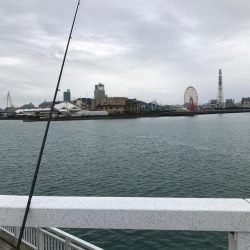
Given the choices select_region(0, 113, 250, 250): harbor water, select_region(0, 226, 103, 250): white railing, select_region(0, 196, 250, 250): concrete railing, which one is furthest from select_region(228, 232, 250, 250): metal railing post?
select_region(0, 113, 250, 250): harbor water

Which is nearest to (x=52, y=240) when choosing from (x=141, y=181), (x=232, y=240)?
(x=232, y=240)

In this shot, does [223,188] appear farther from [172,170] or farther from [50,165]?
[50,165]

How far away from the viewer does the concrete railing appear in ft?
8.87

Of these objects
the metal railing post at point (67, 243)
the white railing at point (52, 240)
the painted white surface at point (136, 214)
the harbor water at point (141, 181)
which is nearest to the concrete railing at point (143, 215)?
A: the painted white surface at point (136, 214)

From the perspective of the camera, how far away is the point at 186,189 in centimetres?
2208

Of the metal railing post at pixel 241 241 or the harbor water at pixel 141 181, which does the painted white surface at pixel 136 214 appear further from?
the harbor water at pixel 141 181

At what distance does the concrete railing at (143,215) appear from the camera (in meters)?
2.70

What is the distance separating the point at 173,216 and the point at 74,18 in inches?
120

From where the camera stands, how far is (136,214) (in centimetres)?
276

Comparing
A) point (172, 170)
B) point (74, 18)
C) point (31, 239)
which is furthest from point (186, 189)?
point (74, 18)

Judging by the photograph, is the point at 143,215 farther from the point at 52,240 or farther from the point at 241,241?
the point at 52,240

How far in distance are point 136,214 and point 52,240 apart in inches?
183

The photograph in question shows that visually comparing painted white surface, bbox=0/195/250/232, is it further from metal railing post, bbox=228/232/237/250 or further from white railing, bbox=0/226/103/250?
white railing, bbox=0/226/103/250

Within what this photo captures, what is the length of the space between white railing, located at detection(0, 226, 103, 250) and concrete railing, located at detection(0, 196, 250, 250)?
10.8 ft
